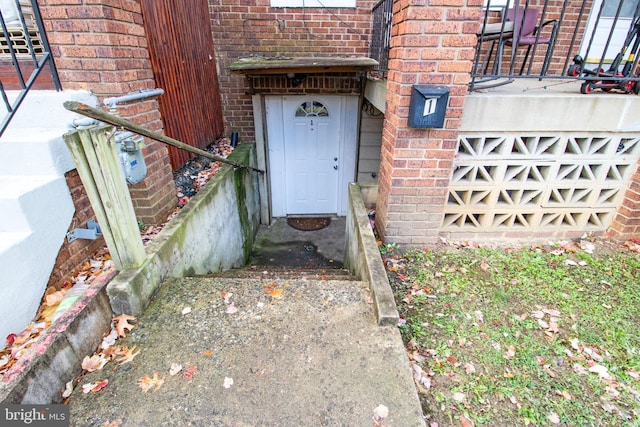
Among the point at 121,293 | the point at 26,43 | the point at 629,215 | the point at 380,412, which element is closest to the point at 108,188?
the point at 121,293

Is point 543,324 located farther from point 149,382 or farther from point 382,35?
point 382,35

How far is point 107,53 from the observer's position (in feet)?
8.58

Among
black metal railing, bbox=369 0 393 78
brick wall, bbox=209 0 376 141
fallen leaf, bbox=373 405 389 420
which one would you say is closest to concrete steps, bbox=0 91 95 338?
fallen leaf, bbox=373 405 389 420

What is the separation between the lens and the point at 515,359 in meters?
2.10

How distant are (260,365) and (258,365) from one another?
0.01 m

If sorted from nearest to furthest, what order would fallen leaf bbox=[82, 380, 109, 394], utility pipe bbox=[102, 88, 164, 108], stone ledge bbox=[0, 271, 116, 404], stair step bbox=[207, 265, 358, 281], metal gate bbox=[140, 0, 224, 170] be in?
stone ledge bbox=[0, 271, 116, 404] < fallen leaf bbox=[82, 380, 109, 394] < utility pipe bbox=[102, 88, 164, 108] < stair step bbox=[207, 265, 358, 281] < metal gate bbox=[140, 0, 224, 170]

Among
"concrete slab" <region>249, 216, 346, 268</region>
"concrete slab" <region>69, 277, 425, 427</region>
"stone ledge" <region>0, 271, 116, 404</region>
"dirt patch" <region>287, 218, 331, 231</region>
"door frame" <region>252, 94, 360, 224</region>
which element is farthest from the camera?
"dirt patch" <region>287, 218, 331, 231</region>

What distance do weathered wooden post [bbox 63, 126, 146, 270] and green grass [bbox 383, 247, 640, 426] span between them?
6.56 ft

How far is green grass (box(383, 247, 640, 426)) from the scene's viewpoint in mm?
1826

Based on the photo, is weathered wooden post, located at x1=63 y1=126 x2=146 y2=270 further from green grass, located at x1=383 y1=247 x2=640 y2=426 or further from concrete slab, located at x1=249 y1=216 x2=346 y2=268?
concrete slab, located at x1=249 y1=216 x2=346 y2=268

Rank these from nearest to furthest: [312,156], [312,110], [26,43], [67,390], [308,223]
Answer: [67,390]
[26,43]
[312,110]
[312,156]
[308,223]

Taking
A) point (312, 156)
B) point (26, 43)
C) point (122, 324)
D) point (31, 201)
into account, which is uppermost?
point (26, 43)

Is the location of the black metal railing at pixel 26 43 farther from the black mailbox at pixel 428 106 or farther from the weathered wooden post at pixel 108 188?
the black mailbox at pixel 428 106

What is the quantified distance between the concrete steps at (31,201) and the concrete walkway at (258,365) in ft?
2.22
